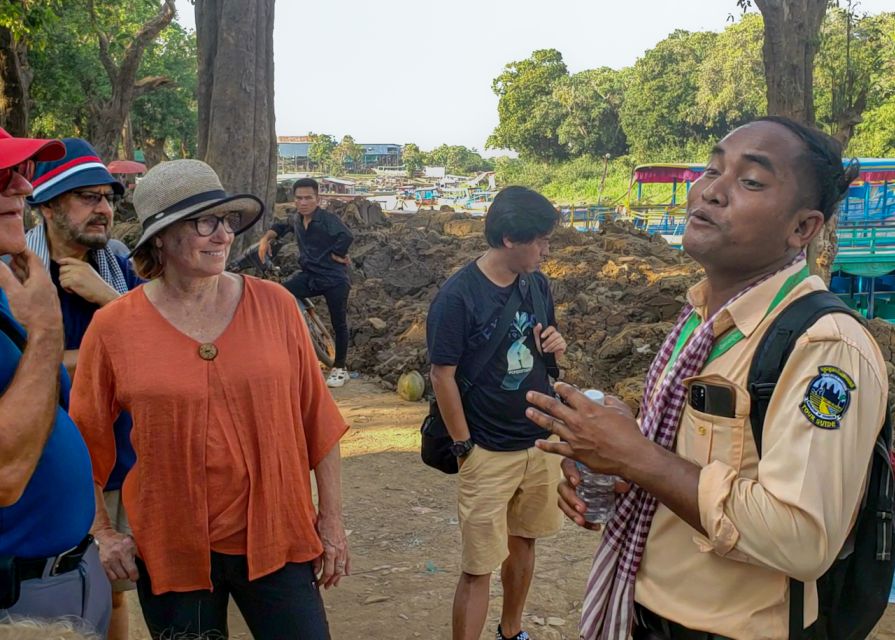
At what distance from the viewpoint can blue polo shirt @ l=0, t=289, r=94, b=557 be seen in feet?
6.14

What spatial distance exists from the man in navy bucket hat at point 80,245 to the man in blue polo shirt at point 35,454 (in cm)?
82

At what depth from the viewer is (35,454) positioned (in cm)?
172

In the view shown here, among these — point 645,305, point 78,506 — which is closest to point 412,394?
point 645,305

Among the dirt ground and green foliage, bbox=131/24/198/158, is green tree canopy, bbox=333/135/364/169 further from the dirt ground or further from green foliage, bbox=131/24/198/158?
the dirt ground

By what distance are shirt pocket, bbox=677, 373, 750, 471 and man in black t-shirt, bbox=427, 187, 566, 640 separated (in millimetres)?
1641

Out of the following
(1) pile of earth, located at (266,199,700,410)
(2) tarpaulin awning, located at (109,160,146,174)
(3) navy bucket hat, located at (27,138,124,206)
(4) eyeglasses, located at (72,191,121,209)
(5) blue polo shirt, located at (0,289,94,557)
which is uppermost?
(2) tarpaulin awning, located at (109,160,146,174)

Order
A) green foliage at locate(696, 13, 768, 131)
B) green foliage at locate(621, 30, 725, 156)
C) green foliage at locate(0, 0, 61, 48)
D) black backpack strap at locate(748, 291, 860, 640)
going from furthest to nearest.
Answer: green foliage at locate(621, 30, 725, 156) → green foliage at locate(696, 13, 768, 131) → green foliage at locate(0, 0, 61, 48) → black backpack strap at locate(748, 291, 860, 640)

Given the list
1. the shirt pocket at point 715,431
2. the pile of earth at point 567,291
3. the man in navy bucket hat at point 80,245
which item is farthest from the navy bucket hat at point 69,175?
the pile of earth at point 567,291

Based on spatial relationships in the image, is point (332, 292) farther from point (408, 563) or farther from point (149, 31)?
point (149, 31)

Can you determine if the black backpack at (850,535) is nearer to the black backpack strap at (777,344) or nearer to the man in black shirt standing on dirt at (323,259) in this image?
the black backpack strap at (777,344)

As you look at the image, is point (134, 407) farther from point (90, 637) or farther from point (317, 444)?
point (90, 637)

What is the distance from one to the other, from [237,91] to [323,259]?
6.40 feet

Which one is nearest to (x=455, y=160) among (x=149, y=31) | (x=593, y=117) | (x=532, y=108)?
(x=532, y=108)

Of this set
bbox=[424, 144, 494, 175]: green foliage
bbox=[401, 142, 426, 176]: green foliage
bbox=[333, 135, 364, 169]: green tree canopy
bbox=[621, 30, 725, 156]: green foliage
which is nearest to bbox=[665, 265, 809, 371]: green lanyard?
→ bbox=[621, 30, 725, 156]: green foliage
